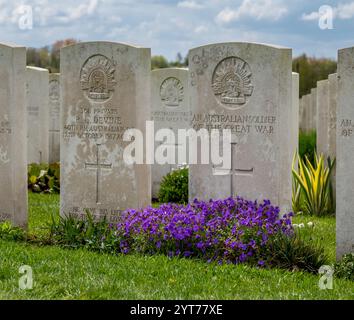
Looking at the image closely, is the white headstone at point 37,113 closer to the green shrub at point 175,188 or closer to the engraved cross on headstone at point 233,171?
the green shrub at point 175,188

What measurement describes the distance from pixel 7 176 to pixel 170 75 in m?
4.87

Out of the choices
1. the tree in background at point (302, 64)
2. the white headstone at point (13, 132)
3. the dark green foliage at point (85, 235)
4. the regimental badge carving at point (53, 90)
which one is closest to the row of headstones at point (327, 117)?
the dark green foliage at point (85, 235)

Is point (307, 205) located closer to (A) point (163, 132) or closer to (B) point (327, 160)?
(B) point (327, 160)

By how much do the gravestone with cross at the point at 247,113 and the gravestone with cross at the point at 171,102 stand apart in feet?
14.9

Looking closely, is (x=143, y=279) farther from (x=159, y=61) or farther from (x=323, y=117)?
(x=159, y=61)

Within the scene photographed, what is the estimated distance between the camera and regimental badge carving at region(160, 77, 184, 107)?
13961 mm

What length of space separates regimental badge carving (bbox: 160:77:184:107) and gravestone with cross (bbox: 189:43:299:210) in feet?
15.0

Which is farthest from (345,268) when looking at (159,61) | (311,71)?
(159,61)

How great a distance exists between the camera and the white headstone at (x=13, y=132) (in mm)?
9875

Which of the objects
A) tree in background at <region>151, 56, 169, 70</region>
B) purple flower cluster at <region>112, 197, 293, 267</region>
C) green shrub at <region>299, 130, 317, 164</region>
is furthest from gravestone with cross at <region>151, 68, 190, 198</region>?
tree in background at <region>151, 56, 169, 70</region>

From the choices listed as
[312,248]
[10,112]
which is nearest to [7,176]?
[10,112]

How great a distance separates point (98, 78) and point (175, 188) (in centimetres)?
372

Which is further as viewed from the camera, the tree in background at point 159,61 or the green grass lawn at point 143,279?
the tree in background at point 159,61

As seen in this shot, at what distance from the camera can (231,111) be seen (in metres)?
9.00
